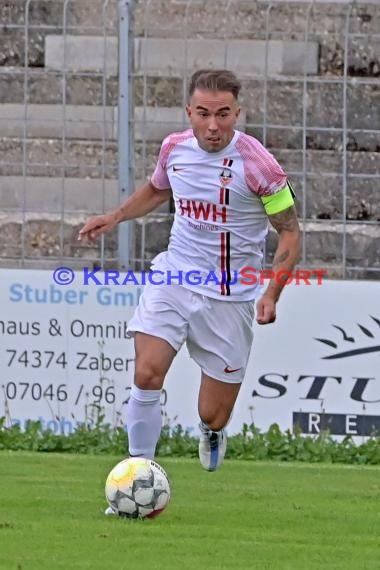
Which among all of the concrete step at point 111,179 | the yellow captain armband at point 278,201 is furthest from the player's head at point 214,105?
the concrete step at point 111,179

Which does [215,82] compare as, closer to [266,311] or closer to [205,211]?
[205,211]

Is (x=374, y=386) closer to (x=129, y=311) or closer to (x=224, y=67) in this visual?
(x=129, y=311)

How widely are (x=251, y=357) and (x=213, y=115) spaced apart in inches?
154

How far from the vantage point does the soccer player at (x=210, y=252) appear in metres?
7.69

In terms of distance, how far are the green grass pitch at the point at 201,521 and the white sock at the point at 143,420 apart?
33cm

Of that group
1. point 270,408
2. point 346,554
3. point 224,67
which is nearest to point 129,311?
point 270,408

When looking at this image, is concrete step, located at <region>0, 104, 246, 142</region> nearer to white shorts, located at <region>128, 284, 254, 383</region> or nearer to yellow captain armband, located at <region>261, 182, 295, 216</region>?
white shorts, located at <region>128, 284, 254, 383</region>

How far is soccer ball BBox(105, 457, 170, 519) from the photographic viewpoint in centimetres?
714

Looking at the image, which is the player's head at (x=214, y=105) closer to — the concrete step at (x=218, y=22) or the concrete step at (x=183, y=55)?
the concrete step at (x=218, y=22)

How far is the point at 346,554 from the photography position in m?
6.44

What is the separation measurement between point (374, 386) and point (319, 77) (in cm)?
246
